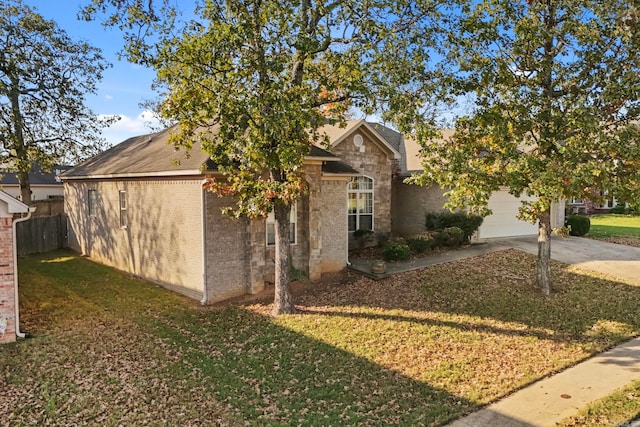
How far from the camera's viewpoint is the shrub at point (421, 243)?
17.3 m

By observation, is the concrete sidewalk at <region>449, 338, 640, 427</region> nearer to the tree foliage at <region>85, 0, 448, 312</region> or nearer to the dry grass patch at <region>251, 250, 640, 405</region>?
the dry grass patch at <region>251, 250, 640, 405</region>

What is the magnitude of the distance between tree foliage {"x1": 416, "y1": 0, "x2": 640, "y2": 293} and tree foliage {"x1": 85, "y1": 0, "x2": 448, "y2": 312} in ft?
5.16

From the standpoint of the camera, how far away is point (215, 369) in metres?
8.25

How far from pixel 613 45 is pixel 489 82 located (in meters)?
2.93

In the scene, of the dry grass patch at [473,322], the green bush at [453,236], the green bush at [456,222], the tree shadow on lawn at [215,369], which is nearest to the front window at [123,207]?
the tree shadow on lawn at [215,369]

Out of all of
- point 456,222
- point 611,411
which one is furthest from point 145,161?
point 611,411

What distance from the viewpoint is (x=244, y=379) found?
786 centimetres

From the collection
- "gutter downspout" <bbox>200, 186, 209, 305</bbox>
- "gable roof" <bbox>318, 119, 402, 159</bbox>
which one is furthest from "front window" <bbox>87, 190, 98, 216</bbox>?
"gable roof" <bbox>318, 119, 402, 159</bbox>

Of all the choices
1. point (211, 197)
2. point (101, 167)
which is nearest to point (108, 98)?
point (101, 167)

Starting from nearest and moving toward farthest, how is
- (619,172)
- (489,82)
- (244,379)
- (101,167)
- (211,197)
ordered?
(244,379), (619,172), (489,82), (211,197), (101,167)

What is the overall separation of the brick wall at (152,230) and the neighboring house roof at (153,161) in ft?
1.31

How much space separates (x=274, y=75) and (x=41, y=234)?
17.8 m

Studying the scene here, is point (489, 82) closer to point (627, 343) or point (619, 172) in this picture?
point (619, 172)

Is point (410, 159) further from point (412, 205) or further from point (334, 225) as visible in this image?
point (334, 225)
